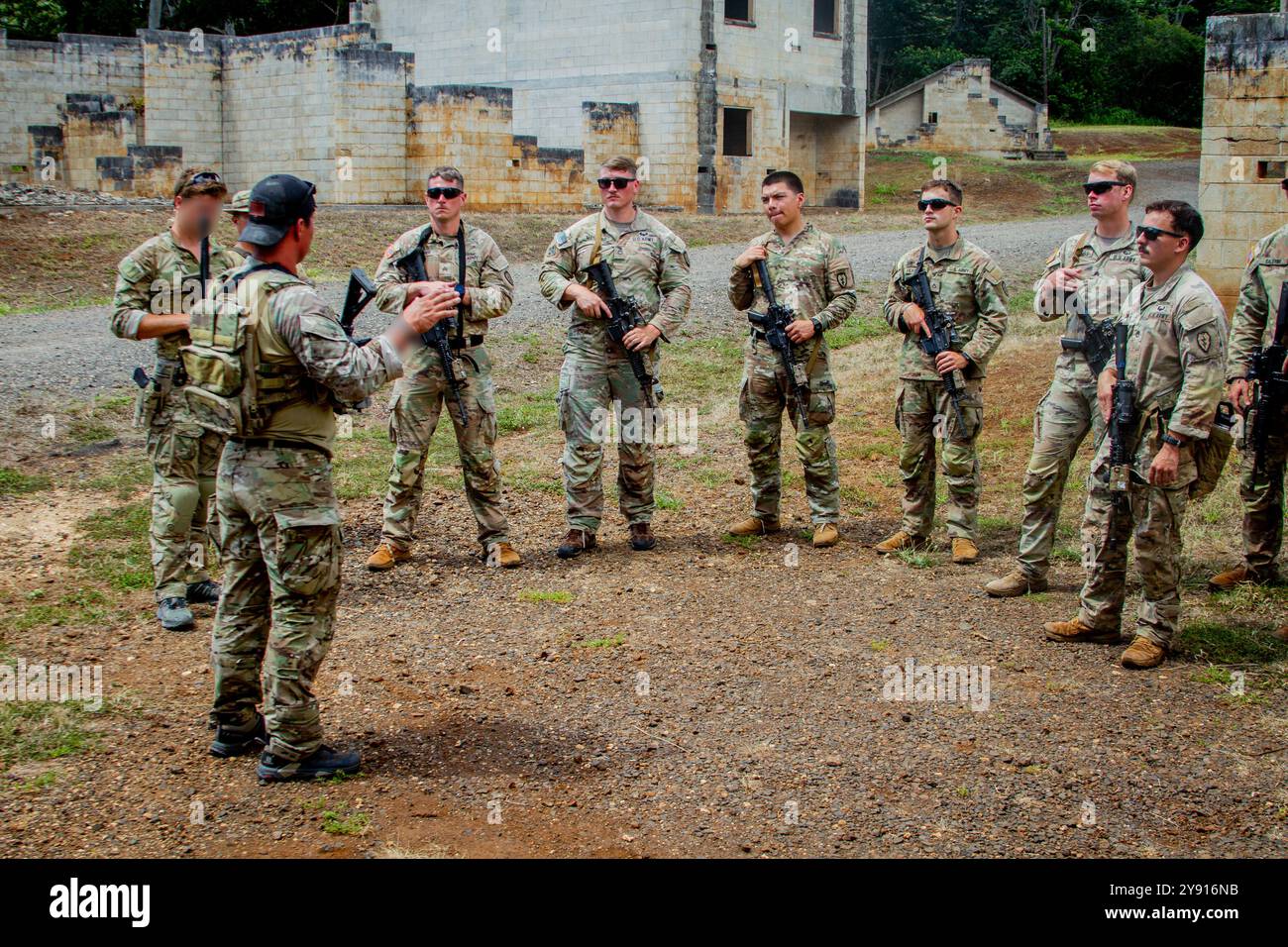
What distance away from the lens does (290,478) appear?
4523mm

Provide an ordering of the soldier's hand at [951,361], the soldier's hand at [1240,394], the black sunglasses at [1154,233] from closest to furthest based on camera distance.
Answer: the black sunglasses at [1154,233], the soldier's hand at [1240,394], the soldier's hand at [951,361]

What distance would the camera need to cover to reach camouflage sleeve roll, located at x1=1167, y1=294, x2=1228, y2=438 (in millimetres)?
5562

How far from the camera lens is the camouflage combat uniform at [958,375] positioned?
7.44 meters

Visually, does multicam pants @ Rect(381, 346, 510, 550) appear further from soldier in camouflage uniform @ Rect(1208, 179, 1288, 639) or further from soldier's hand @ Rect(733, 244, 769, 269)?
soldier in camouflage uniform @ Rect(1208, 179, 1288, 639)

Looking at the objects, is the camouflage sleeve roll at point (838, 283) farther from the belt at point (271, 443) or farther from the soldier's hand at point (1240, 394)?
the belt at point (271, 443)

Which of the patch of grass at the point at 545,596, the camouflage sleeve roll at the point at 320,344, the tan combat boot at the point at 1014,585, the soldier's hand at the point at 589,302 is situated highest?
the soldier's hand at the point at 589,302

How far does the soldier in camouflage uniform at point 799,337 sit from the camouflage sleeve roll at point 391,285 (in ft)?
6.93

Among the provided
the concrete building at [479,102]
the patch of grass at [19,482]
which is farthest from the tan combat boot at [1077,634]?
the concrete building at [479,102]

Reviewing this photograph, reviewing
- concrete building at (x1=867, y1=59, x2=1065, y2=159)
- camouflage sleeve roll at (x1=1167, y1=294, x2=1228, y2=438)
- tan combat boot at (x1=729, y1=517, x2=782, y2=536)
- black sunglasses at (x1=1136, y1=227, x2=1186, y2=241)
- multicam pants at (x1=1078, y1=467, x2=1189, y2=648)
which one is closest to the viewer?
camouflage sleeve roll at (x1=1167, y1=294, x2=1228, y2=438)

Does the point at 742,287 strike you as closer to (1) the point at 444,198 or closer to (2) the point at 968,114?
(1) the point at 444,198

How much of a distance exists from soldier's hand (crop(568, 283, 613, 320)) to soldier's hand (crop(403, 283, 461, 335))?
2844 millimetres

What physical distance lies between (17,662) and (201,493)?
49.0 inches

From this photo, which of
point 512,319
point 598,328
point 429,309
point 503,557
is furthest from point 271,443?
point 512,319

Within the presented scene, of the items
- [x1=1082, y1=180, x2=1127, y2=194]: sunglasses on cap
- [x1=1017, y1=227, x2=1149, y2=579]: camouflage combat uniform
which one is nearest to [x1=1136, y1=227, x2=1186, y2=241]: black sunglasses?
[x1=1017, y1=227, x2=1149, y2=579]: camouflage combat uniform
